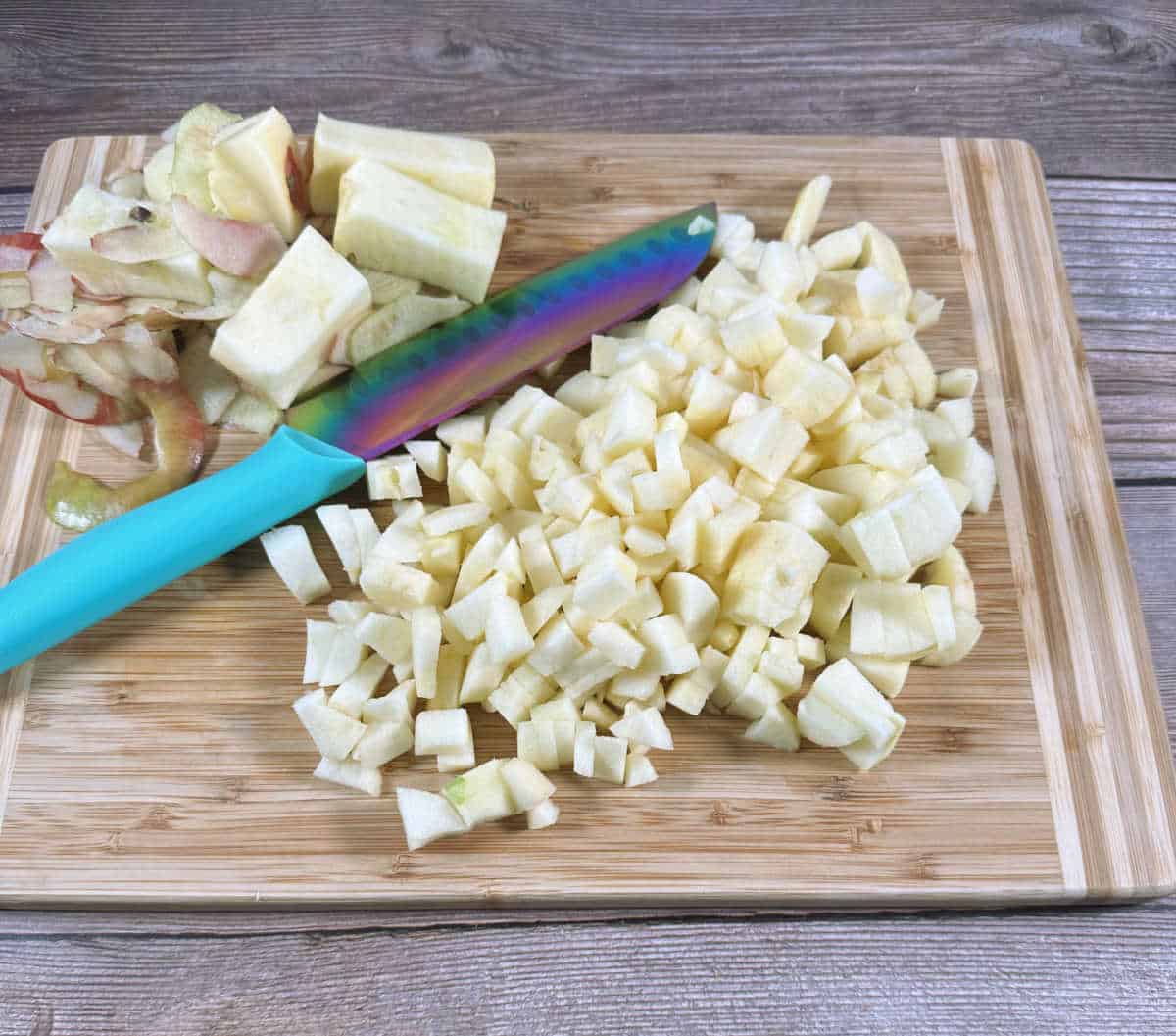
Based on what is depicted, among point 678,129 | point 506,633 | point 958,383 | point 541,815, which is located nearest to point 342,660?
point 506,633

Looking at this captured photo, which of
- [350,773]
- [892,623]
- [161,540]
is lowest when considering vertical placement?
[350,773]

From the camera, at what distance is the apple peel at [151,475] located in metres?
1.84

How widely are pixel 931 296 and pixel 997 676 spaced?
30.2 inches

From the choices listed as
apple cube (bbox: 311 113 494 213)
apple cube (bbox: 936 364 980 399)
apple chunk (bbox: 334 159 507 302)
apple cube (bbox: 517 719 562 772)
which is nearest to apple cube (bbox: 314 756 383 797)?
apple cube (bbox: 517 719 562 772)

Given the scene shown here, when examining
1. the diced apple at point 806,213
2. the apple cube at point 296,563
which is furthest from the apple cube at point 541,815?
the diced apple at point 806,213

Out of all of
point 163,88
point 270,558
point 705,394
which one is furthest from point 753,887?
point 163,88

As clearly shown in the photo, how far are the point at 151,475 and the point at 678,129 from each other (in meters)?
1.56

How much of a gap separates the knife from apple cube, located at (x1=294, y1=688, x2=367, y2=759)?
33 centimetres

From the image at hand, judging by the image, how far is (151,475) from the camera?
6.21 feet

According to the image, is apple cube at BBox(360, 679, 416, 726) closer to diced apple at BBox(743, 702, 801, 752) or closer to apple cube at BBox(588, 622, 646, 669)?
apple cube at BBox(588, 622, 646, 669)

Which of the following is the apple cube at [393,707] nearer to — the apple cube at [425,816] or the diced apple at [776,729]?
the apple cube at [425,816]

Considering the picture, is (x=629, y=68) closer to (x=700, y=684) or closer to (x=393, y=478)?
(x=393, y=478)

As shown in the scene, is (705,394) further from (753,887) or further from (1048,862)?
(1048,862)

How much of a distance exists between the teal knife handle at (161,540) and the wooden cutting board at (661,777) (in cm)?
11
